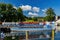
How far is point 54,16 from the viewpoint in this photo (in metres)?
1.13

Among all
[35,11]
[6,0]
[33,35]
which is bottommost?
[33,35]

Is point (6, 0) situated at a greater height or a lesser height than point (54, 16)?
greater

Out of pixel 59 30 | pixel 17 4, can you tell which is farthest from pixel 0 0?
pixel 59 30

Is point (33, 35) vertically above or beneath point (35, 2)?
beneath

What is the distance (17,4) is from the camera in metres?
1.15

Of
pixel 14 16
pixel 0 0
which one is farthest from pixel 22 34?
pixel 0 0

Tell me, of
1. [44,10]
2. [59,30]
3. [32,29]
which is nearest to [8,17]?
[32,29]

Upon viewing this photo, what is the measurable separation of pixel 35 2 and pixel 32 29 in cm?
28

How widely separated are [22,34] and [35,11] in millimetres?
279

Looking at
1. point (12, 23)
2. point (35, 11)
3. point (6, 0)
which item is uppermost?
point (6, 0)

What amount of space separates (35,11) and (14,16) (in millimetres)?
225

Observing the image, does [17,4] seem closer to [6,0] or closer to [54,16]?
[6,0]

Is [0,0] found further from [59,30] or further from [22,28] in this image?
[59,30]

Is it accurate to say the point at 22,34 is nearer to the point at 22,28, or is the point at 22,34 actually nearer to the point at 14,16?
the point at 22,28
